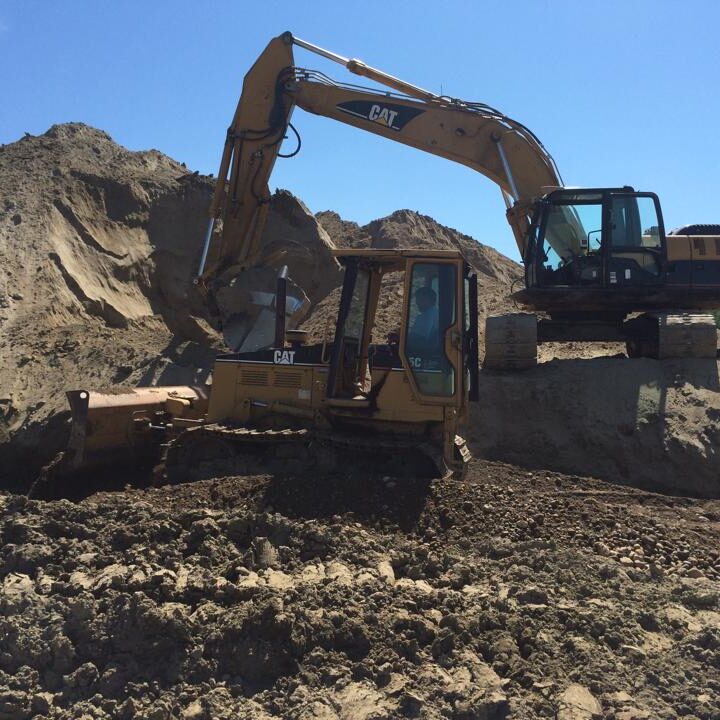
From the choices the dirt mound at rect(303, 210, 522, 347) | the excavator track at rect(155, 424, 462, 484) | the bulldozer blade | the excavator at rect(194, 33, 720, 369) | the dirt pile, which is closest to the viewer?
the dirt pile

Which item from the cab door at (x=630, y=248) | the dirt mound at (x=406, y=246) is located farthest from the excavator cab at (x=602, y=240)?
the dirt mound at (x=406, y=246)

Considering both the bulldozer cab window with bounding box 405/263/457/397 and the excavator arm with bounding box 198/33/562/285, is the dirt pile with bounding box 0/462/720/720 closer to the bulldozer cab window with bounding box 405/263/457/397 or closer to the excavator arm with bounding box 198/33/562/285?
the bulldozer cab window with bounding box 405/263/457/397

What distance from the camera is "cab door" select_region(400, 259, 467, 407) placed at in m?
6.38

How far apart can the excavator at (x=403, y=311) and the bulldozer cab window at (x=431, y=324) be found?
0.01 meters

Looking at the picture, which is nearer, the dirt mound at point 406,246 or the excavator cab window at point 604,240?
the excavator cab window at point 604,240

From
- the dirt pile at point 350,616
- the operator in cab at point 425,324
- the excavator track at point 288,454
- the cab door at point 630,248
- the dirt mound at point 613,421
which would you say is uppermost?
the cab door at point 630,248

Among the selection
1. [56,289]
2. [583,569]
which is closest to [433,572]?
[583,569]

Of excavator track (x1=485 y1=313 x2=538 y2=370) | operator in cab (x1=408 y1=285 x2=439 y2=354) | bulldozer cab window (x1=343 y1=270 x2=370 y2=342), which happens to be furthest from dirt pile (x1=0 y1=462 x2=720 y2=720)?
excavator track (x1=485 y1=313 x2=538 y2=370)

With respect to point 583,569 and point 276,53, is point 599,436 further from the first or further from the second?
point 276,53

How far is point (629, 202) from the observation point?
31.8ft

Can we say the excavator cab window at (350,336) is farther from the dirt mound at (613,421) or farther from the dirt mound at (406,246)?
the dirt mound at (406,246)

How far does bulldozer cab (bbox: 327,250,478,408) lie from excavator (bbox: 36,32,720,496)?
0.5 inches

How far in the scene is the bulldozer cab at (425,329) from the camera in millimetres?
6391

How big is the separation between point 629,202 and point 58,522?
7.64 meters
